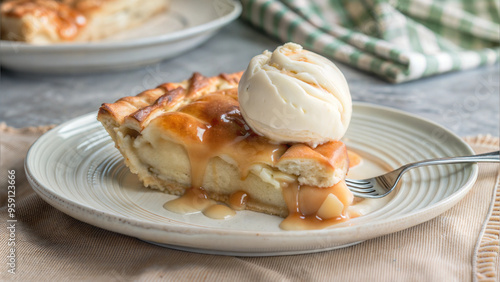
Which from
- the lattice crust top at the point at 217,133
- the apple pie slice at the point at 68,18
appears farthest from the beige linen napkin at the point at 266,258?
the apple pie slice at the point at 68,18

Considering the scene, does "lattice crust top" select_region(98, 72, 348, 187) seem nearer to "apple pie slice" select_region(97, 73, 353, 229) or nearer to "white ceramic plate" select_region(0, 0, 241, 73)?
"apple pie slice" select_region(97, 73, 353, 229)

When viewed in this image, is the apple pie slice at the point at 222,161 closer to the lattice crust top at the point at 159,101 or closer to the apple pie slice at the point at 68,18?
the lattice crust top at the point at 159,101

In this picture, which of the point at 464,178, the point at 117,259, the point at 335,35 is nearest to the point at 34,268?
the point at 117,259

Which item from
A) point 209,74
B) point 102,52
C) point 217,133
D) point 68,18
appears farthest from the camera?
point 68,18

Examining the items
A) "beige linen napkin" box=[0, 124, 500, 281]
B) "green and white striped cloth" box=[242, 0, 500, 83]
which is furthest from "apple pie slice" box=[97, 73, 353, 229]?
"green and white striped cloth" box=[242, 0, 500, 83]

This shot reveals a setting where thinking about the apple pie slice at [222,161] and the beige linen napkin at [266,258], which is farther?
the apple pie slice at [222,161]

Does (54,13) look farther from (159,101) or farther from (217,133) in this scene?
(217,133)

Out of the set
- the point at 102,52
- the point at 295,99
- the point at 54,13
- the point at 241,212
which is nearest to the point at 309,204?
the point at 241,212
